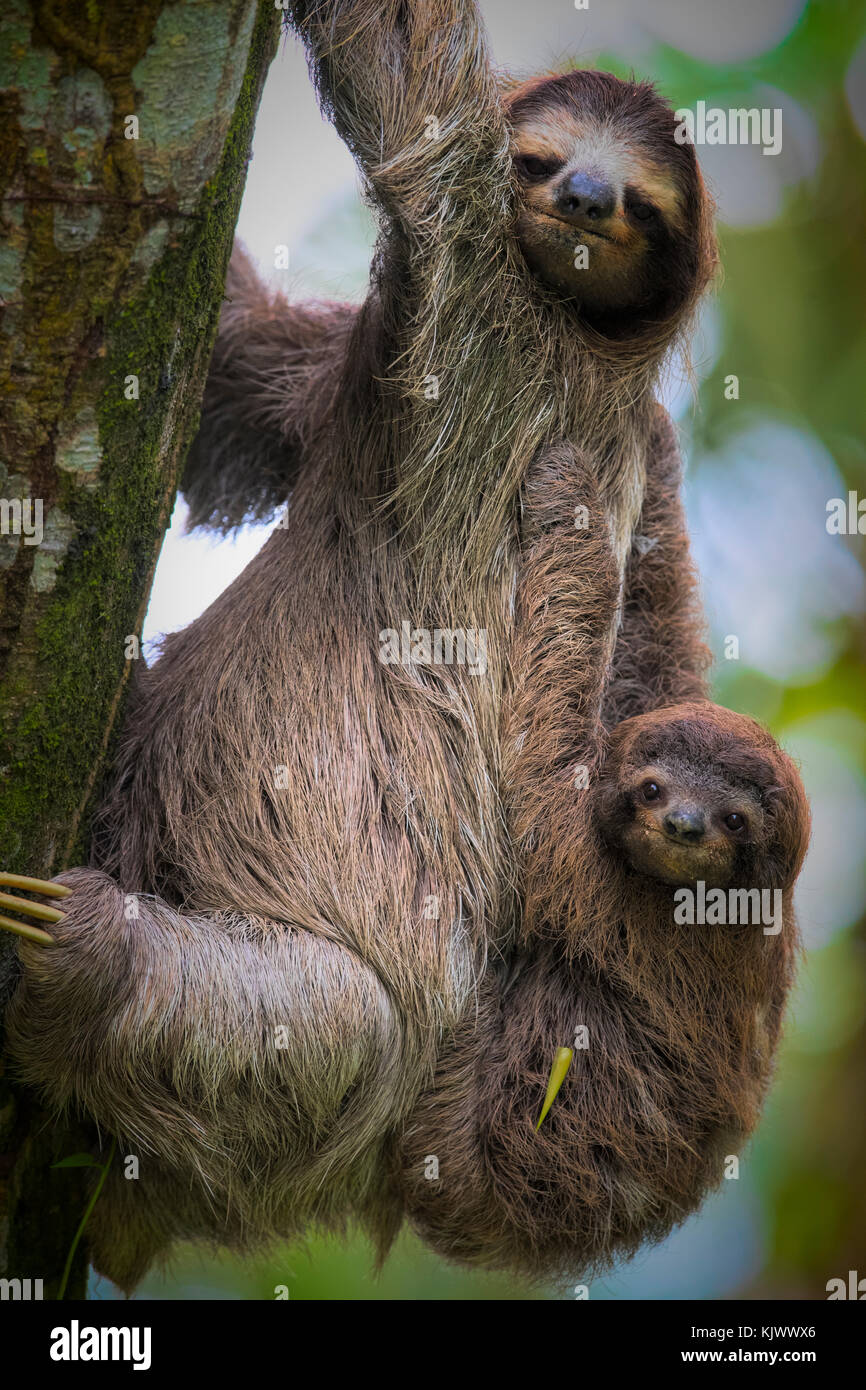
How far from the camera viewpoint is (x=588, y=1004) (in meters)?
4.87

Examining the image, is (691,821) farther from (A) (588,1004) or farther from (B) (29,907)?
(B) (29,907)

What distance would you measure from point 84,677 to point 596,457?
97.1 inches

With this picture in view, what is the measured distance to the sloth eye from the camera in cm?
465

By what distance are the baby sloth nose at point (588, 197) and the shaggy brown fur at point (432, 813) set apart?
10.6 inches

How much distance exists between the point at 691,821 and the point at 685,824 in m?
0.03

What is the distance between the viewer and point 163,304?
11.6ft

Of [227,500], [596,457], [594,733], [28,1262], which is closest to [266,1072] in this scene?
[28,1262]

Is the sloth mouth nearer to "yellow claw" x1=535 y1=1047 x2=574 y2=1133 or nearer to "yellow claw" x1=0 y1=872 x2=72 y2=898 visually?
"yellow claw" x1=0 y1=872 x2=72 y2=898

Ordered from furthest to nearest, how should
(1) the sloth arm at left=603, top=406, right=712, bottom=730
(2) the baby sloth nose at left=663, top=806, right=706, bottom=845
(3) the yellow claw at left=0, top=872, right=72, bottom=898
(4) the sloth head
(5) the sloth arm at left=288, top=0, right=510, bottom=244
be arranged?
(1) the sloth arm at left=603, top=406, right=712, bottom=730 → (4) the sloth head → (2) the baby sloth nose at left=663, top=806, right=706, bottom=845 → (5) the sloth arm at left=288, top=0, right=510, bottom=244 → (3) the yellow claw at left=0, top=872, right=72, bottom=898

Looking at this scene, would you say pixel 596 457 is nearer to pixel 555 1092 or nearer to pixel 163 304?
pixel 163 304

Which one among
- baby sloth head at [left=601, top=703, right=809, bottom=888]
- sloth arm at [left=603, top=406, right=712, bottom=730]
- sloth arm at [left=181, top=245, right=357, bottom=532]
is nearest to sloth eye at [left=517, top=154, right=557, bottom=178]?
sloth arm at [left=603, top=406, right=712, bottom=730]

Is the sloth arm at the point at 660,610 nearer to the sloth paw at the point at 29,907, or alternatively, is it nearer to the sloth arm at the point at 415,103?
the sloth arm at the point at 415,103

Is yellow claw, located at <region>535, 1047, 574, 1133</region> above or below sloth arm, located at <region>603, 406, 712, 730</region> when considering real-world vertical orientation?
below

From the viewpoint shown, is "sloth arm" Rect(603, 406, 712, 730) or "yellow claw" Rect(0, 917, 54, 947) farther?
"sloth arm" Rect(603, 406, 712, 730)
